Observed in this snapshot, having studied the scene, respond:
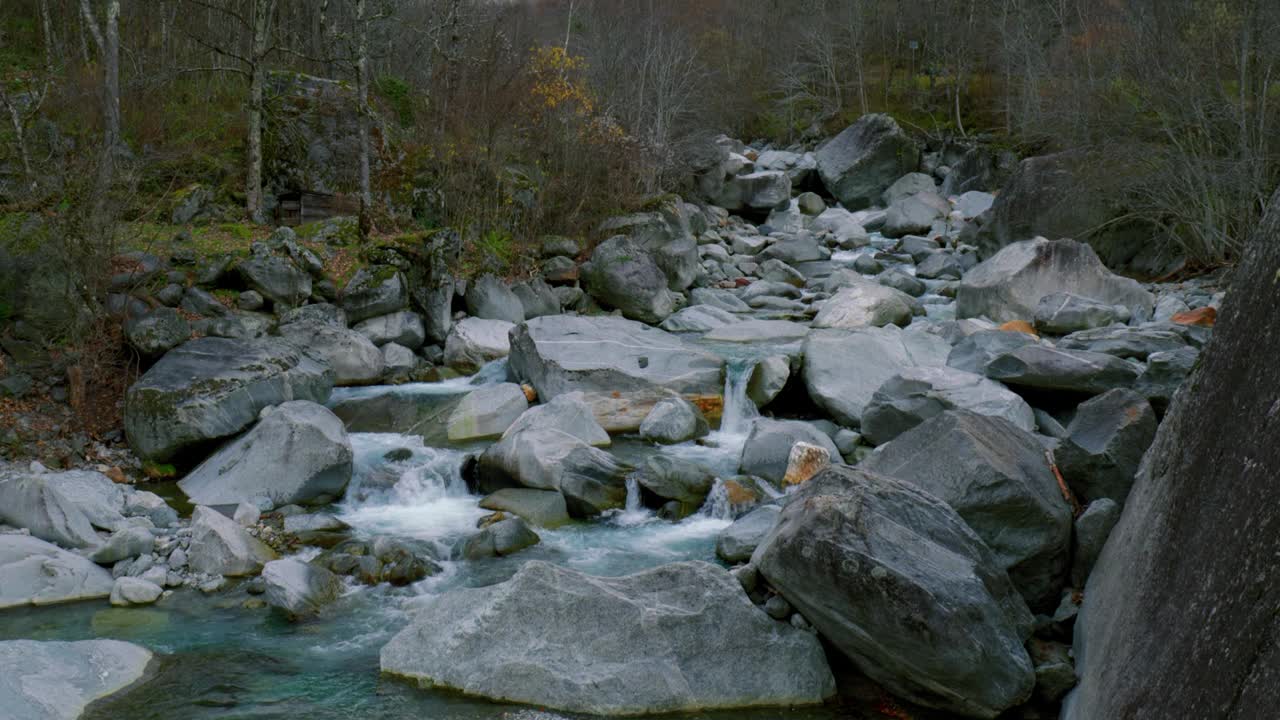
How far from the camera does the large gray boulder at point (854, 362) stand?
1105 centimetres

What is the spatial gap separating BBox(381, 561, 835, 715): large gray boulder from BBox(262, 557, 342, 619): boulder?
112 cm

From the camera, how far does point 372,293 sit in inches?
524

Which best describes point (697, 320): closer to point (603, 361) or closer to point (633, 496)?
point (603, 361)

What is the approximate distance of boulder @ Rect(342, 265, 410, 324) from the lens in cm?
1321

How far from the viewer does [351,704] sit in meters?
5.29

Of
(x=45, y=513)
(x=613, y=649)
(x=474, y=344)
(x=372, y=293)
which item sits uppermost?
(x=372, y=293)

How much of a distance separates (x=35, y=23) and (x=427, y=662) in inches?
809

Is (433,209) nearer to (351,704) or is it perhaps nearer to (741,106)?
(351,704)

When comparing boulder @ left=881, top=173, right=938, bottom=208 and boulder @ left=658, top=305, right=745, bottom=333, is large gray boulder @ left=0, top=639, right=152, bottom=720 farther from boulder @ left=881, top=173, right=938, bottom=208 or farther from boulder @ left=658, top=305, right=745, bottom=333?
boulder @ left=881, top=173, right=938, bottom=208

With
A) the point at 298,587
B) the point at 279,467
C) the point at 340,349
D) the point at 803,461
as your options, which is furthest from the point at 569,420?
the point at 298,587

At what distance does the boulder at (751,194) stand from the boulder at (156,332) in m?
19.0

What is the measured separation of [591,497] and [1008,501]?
392cm

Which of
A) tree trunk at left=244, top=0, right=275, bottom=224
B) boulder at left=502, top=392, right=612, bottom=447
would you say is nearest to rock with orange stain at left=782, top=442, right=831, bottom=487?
boulder at left=502, top=392, right=612, bottom=447

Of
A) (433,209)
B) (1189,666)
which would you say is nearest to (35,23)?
(433,209)
